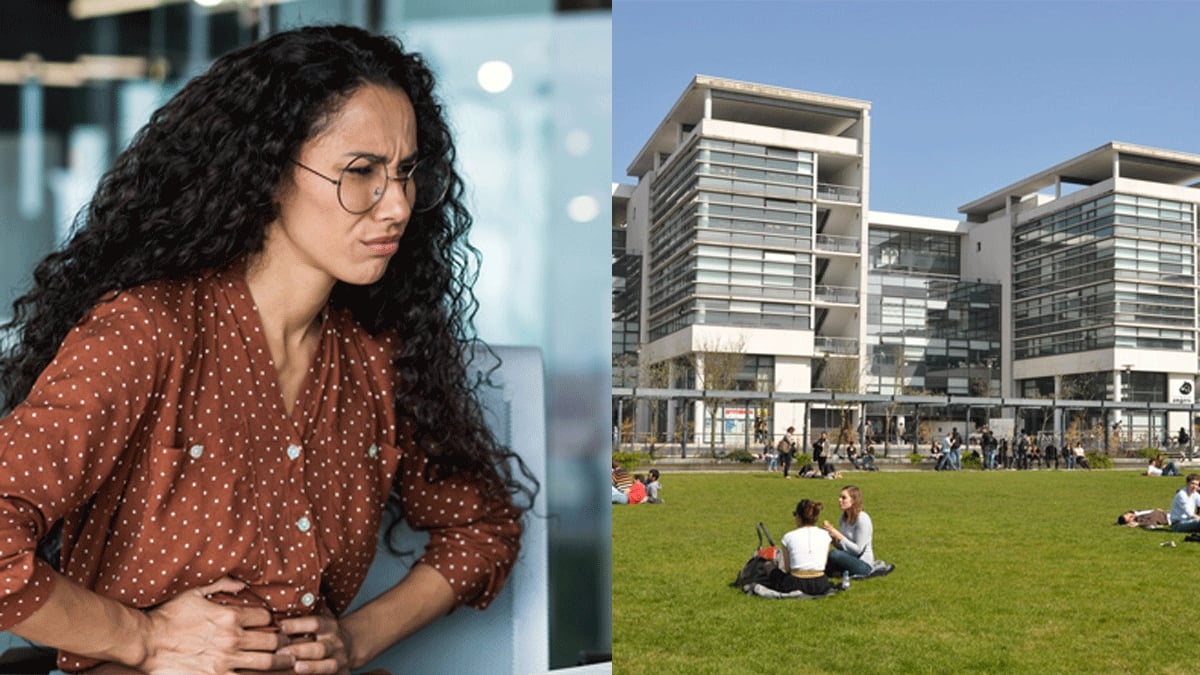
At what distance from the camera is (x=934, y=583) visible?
9328mm

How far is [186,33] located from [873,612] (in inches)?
309

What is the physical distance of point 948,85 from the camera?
1015 centimetres

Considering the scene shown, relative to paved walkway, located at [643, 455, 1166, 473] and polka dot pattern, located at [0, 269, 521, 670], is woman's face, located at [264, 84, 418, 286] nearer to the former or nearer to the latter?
polka dot pattern, located at [0, 269, 521, 670]

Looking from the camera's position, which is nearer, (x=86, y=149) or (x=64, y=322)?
(x=64, y=322)

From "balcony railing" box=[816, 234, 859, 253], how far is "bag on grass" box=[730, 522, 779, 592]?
212cm

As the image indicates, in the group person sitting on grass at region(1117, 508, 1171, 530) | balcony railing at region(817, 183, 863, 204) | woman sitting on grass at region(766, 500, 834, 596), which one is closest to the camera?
woman sitting on grass at region(766, 500, 834, 596)

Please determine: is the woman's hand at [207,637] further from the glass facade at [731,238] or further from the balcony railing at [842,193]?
the balcony railing at [842,193]

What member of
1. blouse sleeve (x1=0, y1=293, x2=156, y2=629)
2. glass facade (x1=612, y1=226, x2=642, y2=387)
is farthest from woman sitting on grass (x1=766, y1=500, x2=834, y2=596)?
blouse sleeve (x1=0, y1=293, x2=156, y2=629)

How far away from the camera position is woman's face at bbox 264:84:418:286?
1.52m

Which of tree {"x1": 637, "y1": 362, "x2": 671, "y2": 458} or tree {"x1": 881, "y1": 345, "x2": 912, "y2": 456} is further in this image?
tree {"x1": 881, "y1": 345, "x2": 912, "y2": 456}

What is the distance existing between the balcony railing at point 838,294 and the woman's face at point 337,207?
6777 millimetres

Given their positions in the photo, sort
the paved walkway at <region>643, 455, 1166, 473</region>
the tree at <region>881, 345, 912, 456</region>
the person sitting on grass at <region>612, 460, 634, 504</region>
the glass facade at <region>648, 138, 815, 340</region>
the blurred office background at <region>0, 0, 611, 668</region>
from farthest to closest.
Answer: the tree at <region>881, 345, 912, 456</region> < the person sitting on grass at <region>612, 460, 634, 504</region> < the glass facade at <region>648, 138, 815, 340</region> < the paved walkway at <region>643, 455, 1166, 473</region> < the blurred office background at <region>0, 0, 611, 668</region>

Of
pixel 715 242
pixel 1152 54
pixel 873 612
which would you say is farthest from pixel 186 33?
pixel 1152 54

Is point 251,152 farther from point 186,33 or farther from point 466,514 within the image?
point 186,33
